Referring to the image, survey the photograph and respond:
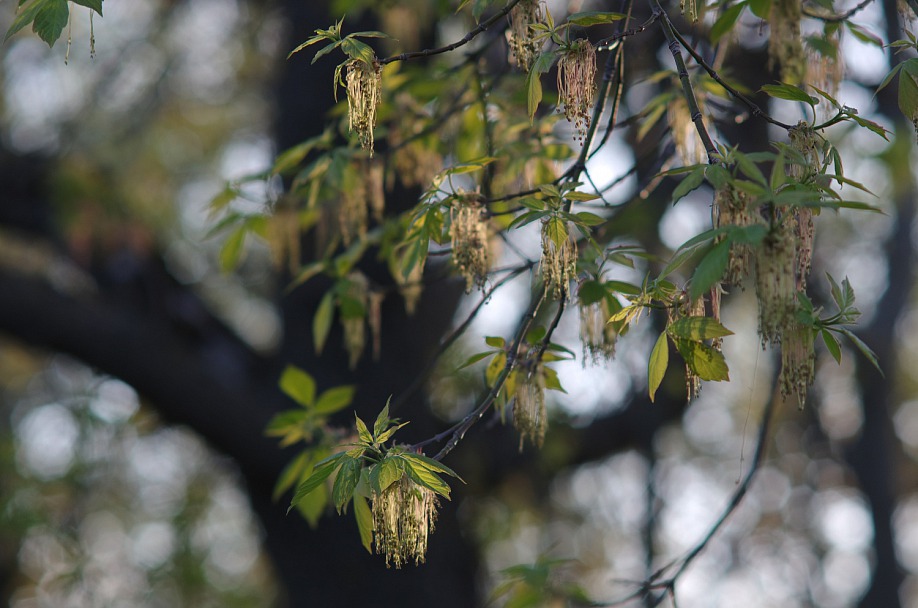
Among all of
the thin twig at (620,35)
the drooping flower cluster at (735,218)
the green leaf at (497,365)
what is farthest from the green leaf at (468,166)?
the drooping flower cluster at (735,218)

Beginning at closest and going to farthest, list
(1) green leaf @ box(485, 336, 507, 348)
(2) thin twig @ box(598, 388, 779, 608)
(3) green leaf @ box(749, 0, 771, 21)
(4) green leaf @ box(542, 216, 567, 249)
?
(4) green leaf @ box(542, 216, 567, 249), (3) green leaf @ box(749, 0, 771, 21), (1) green leaf @ box(485, 336, 507, 348), (2) thin twig @ box(598, 388, 779, 608)

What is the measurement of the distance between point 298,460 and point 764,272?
1.44 m

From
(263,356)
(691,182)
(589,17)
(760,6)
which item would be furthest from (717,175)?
(263,356)

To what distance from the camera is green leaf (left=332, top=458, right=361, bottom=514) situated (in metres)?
1.39

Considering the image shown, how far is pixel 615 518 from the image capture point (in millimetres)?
9422

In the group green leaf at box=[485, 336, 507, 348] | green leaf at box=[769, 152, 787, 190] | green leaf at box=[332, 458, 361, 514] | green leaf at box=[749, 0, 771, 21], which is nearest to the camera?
green leaf at box=[769, 152, 787, 190]

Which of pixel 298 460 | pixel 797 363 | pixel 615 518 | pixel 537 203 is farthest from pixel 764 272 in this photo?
pixel 615 518

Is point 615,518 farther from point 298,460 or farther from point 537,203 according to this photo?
point 537,203

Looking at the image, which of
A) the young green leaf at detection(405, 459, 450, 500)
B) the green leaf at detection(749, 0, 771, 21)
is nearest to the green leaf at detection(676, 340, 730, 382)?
the young green leaf at detection(405, 459, 450, 500)

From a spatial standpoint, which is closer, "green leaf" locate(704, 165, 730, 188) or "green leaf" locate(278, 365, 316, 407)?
"green leaf" locate(704, 165, 730, 188)

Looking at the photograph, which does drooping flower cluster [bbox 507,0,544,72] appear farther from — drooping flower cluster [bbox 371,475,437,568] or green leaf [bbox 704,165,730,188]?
drooping flower cluster [bbox 371,475,437,568]

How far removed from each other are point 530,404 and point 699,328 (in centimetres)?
54

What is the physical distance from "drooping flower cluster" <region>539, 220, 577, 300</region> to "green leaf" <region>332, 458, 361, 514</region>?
18.6 inches

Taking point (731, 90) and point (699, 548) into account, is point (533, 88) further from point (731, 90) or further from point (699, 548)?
point (699, 548)
